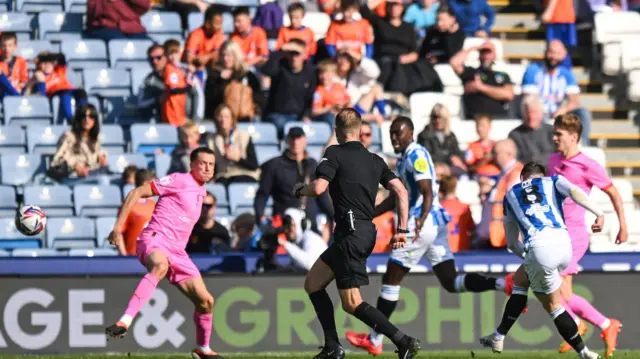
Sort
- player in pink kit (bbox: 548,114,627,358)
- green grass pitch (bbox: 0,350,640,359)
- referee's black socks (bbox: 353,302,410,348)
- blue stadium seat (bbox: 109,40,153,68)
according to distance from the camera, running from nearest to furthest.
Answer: referee's black socks (bbox: 353,302,410,348), player in pink kit (bbox: 548,114,627,358), green grass pitch (bbox: 0,350,640,359), blue stadium seat (bbox: 109,40,153,68)

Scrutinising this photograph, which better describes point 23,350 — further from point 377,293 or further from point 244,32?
point 244,32

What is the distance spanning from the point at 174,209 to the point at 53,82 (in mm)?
5580

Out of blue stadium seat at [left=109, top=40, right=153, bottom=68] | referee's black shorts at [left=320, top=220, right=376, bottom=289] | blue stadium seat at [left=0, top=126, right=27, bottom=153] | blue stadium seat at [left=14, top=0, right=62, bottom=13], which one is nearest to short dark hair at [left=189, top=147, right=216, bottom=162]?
referee's black shorts at [left=320, top=220, right=376, bottom=289]

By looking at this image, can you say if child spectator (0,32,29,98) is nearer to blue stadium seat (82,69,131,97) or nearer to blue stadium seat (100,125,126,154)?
blue stadium seat (82,69,131,97)

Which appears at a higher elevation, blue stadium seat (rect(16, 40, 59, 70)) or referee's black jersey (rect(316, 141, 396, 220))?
blue stadium seat (rect(16, 40, 59, 70))

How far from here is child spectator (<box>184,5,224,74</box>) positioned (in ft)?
58.7

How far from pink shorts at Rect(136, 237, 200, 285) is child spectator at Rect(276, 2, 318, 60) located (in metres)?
Answer: 6.19

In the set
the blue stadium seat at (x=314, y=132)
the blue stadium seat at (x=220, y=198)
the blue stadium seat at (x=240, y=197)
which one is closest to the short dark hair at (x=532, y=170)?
the blue stadium seat at (x=240, y=197)

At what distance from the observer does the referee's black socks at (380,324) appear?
11.3 meters

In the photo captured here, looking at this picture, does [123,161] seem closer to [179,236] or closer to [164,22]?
[164,22]

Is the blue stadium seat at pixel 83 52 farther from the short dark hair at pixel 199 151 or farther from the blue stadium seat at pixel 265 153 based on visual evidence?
the short dark hair at pixel 199 151

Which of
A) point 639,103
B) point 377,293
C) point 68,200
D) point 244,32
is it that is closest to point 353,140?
point 377,293

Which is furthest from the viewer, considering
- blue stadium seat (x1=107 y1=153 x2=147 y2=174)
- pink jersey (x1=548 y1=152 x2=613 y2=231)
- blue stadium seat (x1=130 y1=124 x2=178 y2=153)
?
blue stadium seat (x1=130 y1=124 x2=178 y2=153)

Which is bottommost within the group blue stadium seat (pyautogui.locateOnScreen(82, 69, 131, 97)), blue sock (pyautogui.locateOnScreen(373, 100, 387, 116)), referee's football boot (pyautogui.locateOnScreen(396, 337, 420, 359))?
referee's football boot (pyautogui.locateOnScreen(396, 337, 420, 359))
